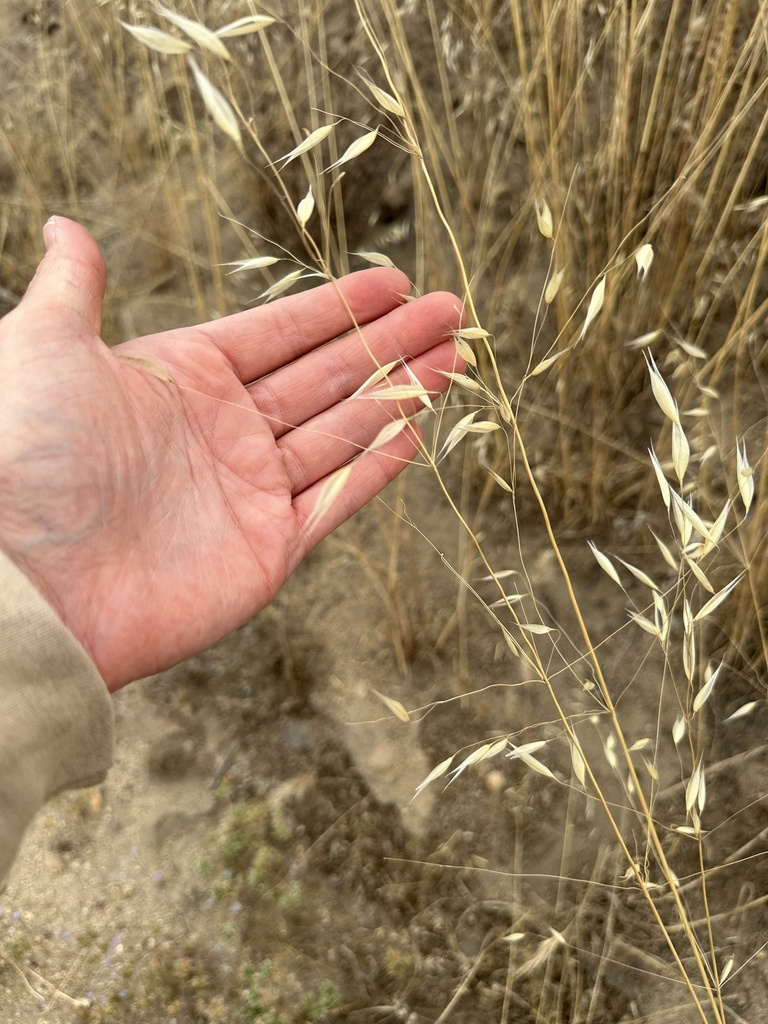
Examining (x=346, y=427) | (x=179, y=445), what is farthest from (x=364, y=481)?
(x=179, y=445)

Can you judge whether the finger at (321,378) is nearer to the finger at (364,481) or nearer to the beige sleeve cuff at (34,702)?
the finger at (364,481)

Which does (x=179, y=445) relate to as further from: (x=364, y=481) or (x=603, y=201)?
(x=603, y=201)

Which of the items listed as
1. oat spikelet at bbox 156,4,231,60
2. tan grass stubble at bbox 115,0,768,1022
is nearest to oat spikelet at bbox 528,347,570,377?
tan grass stubble at bbox 115,0,768,1022

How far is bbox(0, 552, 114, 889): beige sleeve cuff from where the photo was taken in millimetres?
922

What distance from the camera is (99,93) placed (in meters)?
1.84

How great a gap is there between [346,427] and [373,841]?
69cm

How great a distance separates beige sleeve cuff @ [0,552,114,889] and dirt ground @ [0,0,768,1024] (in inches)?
18.7

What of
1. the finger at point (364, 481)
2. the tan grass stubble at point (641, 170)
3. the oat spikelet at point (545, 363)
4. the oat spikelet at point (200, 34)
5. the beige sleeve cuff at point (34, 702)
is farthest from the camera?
the finger at point (364, 481)

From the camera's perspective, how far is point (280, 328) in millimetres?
1234

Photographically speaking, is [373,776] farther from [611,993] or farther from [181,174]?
[181,174]

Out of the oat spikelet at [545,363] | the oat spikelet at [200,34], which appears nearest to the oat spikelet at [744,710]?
the oat spikelet at [545,363]

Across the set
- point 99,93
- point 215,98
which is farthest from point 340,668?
→ point 99,93

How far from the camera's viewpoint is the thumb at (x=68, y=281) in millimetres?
1053

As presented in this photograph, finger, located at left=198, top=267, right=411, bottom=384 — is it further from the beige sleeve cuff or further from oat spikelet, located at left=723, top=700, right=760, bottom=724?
oat spikelet, located at left=723, top=700, right=760, bottom=724
